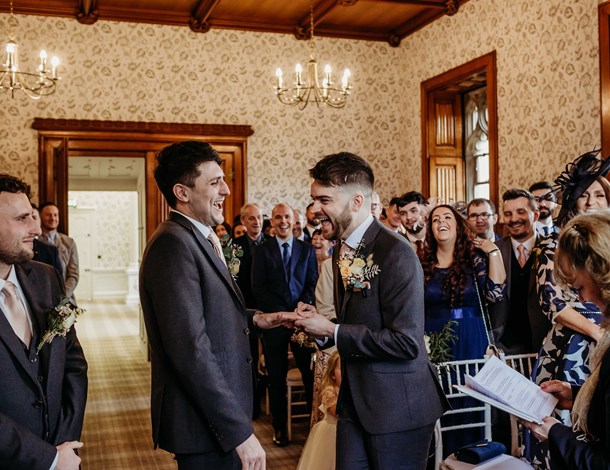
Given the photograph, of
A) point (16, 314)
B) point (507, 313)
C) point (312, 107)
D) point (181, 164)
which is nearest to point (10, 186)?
point (16, 314)

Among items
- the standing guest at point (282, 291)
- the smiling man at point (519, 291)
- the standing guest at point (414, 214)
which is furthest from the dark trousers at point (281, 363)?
the smiling man at point (519, 291)

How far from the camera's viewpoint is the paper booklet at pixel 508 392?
2209 millimetres

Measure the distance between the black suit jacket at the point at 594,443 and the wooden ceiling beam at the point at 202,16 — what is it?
23.8ft

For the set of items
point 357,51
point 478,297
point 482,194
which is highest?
point 357,51

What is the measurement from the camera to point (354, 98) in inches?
387

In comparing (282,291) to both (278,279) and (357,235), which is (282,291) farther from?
(357,235)

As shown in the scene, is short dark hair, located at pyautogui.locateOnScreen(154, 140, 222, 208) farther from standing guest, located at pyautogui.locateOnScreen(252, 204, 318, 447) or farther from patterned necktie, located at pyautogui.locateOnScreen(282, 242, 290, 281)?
patterned necktie, located at pyautogui.locateOnScreen(282, 242, 290, 281)

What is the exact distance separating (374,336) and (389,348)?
2.6 inches

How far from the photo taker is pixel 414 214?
235 inches

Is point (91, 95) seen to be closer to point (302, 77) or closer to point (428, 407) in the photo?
point (302, 77)

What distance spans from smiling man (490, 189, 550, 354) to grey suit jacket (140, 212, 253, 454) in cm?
244

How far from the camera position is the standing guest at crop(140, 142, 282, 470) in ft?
7.48

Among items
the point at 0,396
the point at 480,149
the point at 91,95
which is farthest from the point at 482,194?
the point at 0,396

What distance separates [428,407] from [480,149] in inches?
283
